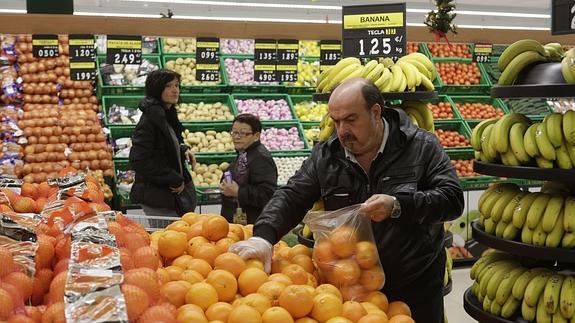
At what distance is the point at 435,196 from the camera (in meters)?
2.61

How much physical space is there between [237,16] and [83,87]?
33.4 feet

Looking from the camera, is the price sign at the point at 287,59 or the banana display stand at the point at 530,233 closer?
the banana display stand at the point at 530,233

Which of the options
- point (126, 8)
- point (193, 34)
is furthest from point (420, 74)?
point (126, 8)

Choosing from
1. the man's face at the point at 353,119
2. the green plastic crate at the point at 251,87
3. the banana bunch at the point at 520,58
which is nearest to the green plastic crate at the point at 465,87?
the green plastic crate at the point at 251,87

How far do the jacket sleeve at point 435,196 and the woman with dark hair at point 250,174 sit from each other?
83.6 inches

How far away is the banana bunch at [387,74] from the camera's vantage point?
3672mm

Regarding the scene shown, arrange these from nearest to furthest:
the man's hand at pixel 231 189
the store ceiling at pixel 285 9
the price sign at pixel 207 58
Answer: the man's hand at pixel 231 189 → the price sign at pixel 207 58 → the store ceiling at pixel 285 9

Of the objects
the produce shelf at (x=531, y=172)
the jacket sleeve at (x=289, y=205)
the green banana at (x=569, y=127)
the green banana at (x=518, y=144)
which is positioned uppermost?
the green banana at (x=569, y=127)

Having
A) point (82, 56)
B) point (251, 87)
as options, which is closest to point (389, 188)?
point (82, 56)

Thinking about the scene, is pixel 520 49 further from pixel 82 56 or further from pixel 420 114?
pixel 82 56

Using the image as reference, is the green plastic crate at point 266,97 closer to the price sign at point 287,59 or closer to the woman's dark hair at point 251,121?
the price sign at point 287,59

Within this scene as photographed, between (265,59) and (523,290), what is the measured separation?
392cm

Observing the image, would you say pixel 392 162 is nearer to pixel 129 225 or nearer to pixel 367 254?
pixel 367 254

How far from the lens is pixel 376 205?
7.81 ft
